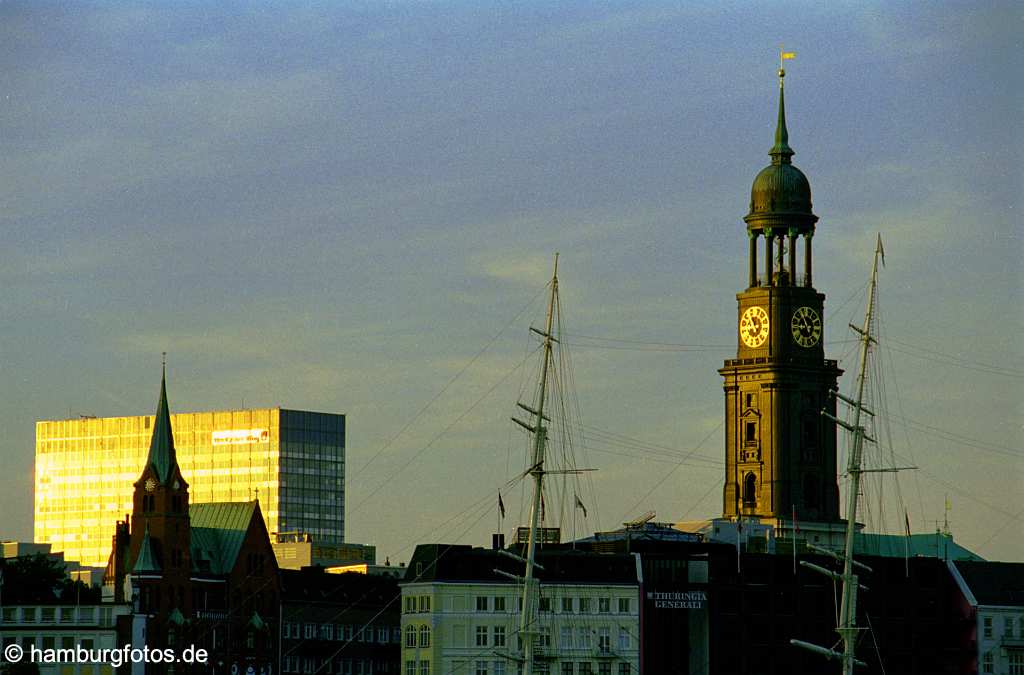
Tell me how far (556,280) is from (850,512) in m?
24.2

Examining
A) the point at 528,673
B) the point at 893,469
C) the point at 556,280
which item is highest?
the point at 556,280

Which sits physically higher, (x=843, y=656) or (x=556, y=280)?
(x=556, y=280)

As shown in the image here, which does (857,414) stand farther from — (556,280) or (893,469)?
(556,280)

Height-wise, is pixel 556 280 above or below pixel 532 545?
above

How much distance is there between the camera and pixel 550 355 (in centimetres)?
19462

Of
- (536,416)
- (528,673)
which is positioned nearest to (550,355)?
(536,416)

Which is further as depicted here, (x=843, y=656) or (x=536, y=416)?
(x=536, y=416)

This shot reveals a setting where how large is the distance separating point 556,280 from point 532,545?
716 inches

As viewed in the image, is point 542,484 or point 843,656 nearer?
point 843,656

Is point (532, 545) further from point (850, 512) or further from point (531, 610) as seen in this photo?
point (850, 512)

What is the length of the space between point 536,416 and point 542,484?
186 inches

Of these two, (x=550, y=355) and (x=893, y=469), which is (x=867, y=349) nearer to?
(x=893, y=469)

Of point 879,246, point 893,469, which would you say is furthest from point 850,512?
point 879,246

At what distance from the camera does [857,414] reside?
185 metres
